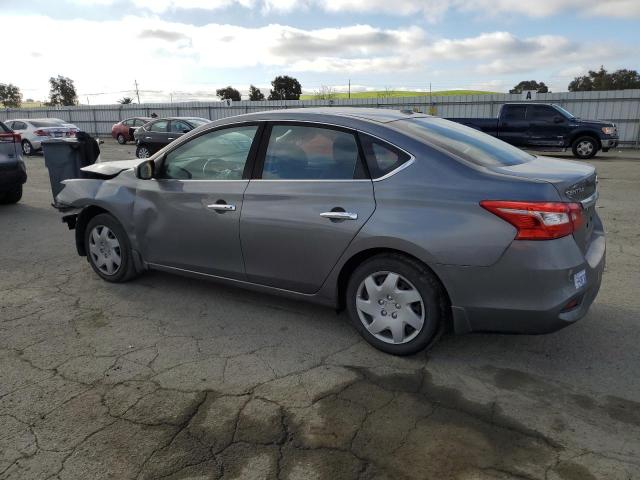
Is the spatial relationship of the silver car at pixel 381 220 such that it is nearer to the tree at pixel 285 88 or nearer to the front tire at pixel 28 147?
the front tire at pixel 28 147

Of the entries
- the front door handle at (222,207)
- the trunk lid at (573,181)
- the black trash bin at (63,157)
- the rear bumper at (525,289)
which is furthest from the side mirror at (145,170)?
the black trash bin at (63,157)

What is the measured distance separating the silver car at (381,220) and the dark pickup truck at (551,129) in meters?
14.2

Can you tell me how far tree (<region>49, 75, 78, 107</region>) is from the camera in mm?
59719

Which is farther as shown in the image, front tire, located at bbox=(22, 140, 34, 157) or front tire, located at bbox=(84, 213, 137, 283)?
front tire, located at bbox=(22, 140, 34, 157)

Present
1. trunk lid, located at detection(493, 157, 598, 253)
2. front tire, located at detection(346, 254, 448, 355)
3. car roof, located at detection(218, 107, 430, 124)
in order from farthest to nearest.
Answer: car roof, located at detection(218, 107, 430, 124) → front tire, located at detection(346, 254, 448, 355) → trunk lid, located at detection(493, 157, 598, 253)

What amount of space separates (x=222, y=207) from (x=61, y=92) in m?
65.5

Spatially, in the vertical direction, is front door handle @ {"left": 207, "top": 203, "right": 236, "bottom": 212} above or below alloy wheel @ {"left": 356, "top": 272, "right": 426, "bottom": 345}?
above

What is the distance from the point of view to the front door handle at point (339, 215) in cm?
337

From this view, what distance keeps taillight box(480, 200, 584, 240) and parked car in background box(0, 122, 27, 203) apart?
8576 mm

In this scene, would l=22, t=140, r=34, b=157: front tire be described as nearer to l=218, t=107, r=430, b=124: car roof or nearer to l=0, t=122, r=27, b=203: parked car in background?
l=0, t=122, r=27, b=203: parked car in background

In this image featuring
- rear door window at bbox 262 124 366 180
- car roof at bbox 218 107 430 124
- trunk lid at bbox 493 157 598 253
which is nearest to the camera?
trunk lid at bbox 493 157 598 253

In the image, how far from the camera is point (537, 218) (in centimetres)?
287

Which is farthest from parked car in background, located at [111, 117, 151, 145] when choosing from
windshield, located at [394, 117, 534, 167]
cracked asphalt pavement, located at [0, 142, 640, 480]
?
windshield, located at [394, 117, 534, 167]

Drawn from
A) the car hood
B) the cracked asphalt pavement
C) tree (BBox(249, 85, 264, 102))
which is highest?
tree (BBox(249, 85, 264, 102))
